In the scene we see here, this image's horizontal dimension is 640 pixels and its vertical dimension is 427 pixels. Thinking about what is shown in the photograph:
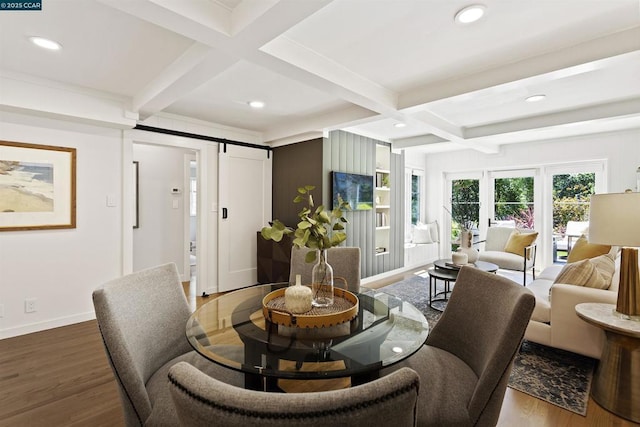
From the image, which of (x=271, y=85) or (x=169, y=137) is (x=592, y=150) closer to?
(x=271, y=85)

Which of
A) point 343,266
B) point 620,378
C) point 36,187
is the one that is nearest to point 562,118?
point 620,378

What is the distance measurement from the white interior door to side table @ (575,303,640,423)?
12.6ft

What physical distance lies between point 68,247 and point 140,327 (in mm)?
2512

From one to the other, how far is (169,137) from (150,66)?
4.52 feet

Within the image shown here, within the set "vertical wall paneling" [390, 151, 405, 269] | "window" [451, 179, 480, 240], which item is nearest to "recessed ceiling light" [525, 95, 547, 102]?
"vertical wall paneling" [390, 151, 405, 269]

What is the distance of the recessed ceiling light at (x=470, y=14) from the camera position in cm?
171

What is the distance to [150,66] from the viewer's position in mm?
2451

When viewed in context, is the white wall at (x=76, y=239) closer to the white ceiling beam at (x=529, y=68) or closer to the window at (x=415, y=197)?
the white ceiling beam at (x=529, y=68)

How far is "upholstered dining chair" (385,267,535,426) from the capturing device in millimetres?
1084

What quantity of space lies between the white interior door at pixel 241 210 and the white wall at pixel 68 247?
125 cm

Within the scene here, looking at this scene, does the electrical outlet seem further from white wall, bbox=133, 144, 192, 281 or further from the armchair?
the armchair

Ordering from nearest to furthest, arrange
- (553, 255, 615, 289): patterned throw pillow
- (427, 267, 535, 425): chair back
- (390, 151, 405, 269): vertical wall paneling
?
1. (427, 267, 535, 425): chair back
2. (553, 255, 615, 289): patterned throw pillow
3. (390, 151, 405, 269): vertical wall paneling

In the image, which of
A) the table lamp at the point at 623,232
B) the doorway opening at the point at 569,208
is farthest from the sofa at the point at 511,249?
the table lamp at the point at 623,232

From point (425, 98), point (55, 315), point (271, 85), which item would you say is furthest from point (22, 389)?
point (425, 98)
